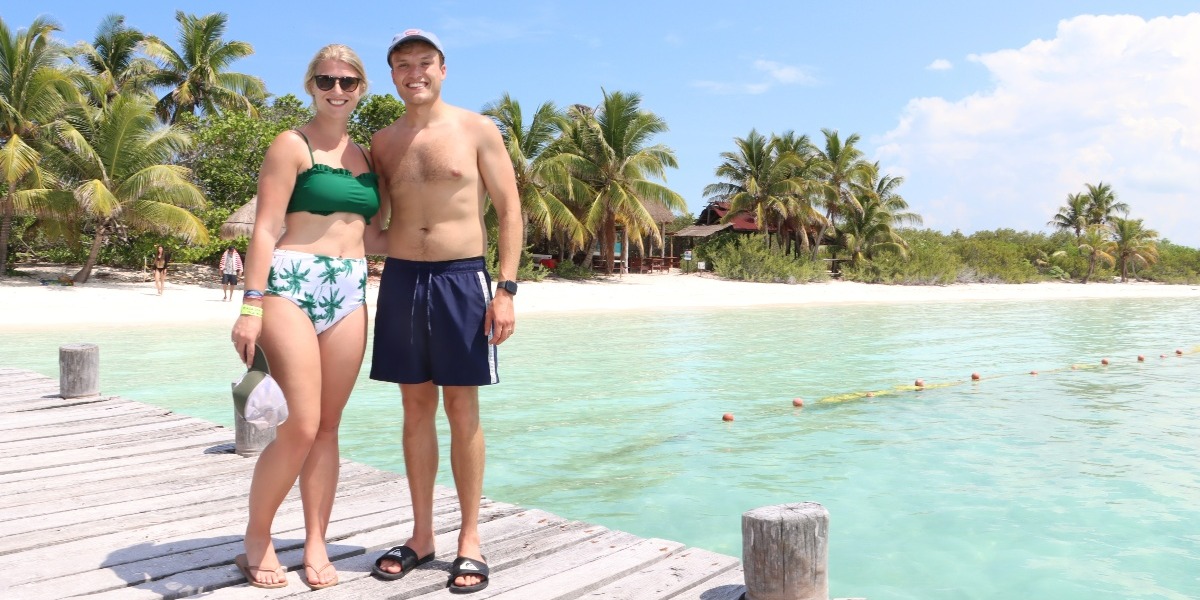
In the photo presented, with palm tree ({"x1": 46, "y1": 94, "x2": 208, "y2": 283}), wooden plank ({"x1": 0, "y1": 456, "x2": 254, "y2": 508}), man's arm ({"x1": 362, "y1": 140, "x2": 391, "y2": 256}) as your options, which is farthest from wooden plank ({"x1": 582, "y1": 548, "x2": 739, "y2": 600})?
palm tree ({"x1": 46, "y1": 94, "x2": 208, "y2": 283})

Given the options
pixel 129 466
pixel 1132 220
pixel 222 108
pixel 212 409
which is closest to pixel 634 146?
pixel 222 108

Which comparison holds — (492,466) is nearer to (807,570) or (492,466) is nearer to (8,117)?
(807,570)

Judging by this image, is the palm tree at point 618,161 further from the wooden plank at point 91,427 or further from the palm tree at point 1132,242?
the palm tree at point 1132,242

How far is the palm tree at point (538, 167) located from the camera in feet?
90.1

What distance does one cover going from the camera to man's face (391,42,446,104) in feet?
9.80

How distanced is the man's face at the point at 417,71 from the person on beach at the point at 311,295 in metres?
0.13

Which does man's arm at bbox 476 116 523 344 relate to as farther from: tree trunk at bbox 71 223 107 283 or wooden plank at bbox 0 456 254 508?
tree trunk at bbox 71 223 107 283

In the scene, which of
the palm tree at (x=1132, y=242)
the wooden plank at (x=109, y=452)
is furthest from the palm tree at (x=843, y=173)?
the wooden plank at (x=109, y=452)

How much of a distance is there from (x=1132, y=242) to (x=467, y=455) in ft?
191

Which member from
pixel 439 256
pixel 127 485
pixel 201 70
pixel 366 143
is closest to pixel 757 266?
pixel 366 143

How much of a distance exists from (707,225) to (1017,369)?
3149cm

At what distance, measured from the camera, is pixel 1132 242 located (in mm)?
51938

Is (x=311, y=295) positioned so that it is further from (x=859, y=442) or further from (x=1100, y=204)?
(x=1100, y=204)

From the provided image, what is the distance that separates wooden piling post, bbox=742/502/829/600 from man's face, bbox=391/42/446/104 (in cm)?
176
